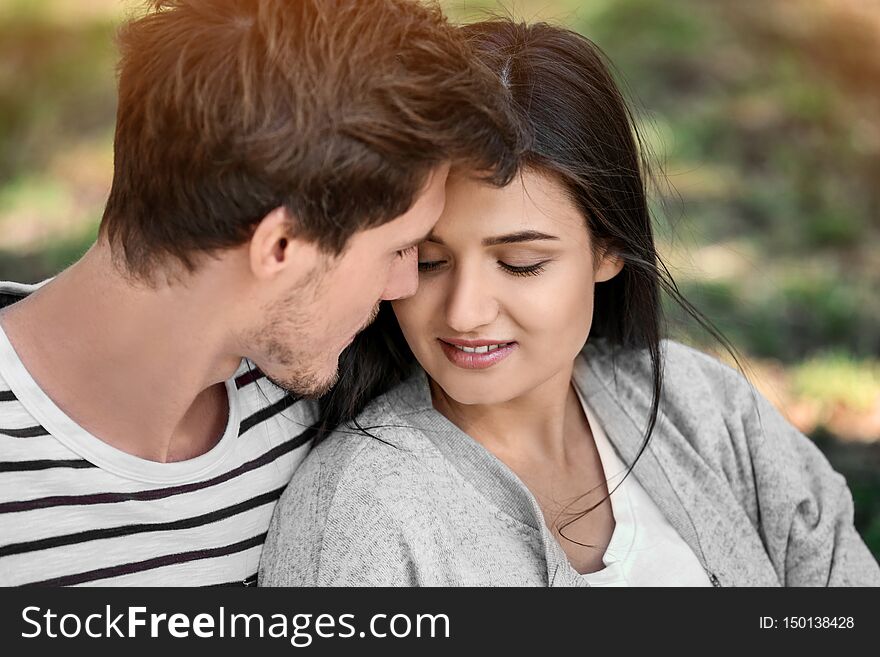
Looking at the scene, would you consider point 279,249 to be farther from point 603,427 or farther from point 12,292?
point 603,427

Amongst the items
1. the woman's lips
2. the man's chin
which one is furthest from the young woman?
the man's chin

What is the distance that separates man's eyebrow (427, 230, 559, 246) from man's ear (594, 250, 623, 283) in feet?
0.84

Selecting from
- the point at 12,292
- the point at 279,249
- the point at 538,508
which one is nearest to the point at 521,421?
the point at 538,508

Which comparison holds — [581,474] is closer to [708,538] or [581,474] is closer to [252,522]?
[708,538]

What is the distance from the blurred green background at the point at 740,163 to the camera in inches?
153

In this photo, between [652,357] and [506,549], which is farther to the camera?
[652,357]

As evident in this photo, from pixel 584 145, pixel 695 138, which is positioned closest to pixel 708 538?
pixel 584 145

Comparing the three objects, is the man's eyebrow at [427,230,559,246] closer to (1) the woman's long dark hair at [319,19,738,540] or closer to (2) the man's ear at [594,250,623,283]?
(1) the woman's long dark hair at [319,19,738,540]

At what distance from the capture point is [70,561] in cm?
191

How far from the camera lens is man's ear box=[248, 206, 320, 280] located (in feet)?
6.23

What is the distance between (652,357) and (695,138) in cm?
275

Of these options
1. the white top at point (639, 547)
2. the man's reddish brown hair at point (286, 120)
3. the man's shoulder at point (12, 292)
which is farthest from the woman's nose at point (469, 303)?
the man's shoulder at point (12, 292)

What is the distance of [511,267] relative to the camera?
213cm

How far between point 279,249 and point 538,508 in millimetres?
731
